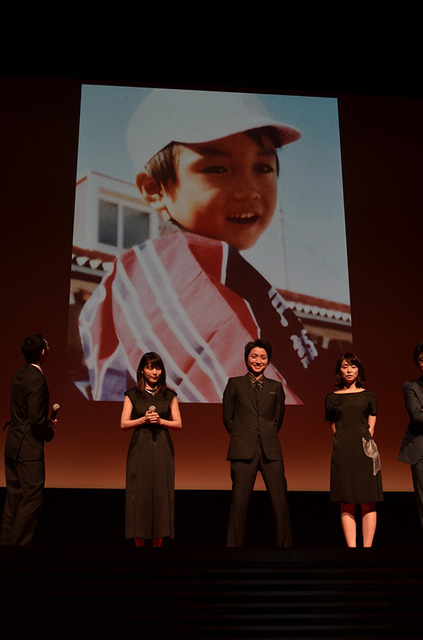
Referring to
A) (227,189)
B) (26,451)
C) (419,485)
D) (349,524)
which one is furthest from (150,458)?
(227,189)

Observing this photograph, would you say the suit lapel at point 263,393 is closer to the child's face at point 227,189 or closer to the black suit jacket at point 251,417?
the black suit jacket at point 251,417

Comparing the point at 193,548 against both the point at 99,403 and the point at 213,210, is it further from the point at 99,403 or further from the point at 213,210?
the point at 213,210

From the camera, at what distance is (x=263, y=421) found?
344 centimetres

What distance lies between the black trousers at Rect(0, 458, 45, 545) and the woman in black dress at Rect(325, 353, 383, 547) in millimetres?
1538

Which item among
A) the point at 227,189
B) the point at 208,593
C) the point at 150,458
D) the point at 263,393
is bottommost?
the point at 208,593

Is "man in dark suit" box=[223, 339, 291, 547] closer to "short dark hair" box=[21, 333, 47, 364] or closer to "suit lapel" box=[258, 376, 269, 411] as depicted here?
"suit lapel" box=[258, 376, 269, 411]

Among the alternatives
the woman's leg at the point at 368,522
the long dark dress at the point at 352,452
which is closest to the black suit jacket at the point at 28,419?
the long dark dress at the point at 352,452

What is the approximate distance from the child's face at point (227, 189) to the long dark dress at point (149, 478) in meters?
1.98

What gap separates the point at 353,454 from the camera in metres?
3.39

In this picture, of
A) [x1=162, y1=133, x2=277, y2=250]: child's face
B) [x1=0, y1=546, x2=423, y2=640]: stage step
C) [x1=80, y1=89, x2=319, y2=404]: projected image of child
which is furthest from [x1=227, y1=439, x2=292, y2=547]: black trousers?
[x1=162, y1=133, x2=277, y2=250]: child's face

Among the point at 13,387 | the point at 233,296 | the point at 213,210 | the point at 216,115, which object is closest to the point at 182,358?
the point at 233,296

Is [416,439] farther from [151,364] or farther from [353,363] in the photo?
[151,364]

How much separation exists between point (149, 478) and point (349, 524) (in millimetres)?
1079

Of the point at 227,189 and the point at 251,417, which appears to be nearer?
the point at 251,417
